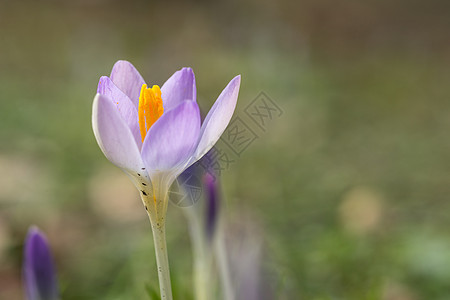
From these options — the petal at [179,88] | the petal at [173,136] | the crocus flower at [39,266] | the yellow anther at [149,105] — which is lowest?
the crocus flower at [39,266]

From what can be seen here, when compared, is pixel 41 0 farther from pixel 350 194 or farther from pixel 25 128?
pixel 350 194

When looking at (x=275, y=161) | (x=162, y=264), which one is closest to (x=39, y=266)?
(x=162, y=264)

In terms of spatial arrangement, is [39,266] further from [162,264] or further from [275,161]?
[275,161]

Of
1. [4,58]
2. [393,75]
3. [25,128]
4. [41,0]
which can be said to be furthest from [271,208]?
[41,0]

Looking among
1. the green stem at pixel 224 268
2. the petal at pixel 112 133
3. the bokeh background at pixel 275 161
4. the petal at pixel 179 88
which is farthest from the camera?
the bokeh background at pixel 275 161

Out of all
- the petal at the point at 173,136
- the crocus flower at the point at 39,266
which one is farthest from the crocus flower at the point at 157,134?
the crocus flower at the point at 39,266

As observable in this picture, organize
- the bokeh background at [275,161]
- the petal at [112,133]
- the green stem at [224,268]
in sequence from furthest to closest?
the bokeh background at [275,161] < the green stem at [224,268] < the petal at [112,133]

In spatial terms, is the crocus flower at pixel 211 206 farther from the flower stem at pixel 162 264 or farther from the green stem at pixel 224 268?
the flower stem at pixel 162 264

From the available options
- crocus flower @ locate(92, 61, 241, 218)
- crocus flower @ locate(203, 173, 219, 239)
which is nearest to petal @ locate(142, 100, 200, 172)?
crocus flower @ locate(92, 61, 241, 218)
